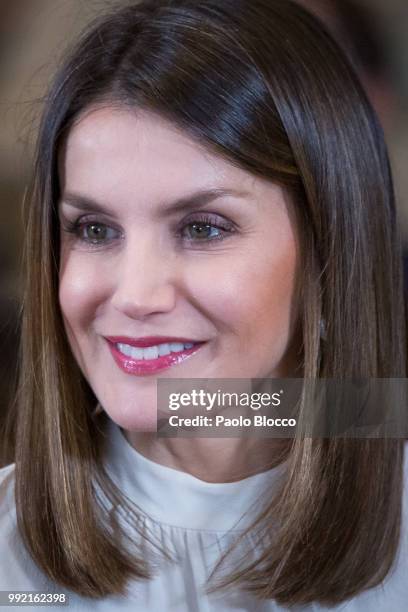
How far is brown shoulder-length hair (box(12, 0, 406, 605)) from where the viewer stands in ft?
2.32

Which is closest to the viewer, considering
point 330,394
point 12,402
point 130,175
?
point 130,175

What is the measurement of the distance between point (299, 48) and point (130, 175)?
0.21m

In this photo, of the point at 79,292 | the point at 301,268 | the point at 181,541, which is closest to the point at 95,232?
the point at 79,292

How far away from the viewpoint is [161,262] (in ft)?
2.32

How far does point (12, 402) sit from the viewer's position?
3.01 feet

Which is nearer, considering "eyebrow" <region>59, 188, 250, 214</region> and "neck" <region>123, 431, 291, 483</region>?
"eyebrow" <region>59, 188, 250, 214</region>

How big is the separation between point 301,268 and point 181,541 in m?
0.30

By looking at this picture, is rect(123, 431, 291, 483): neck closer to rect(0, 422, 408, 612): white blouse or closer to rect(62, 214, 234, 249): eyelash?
rect(0, 422, 408, 612): white blouse

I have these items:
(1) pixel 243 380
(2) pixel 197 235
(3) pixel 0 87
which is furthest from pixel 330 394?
(3) pixel 0 87

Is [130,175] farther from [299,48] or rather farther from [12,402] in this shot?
[12,402]

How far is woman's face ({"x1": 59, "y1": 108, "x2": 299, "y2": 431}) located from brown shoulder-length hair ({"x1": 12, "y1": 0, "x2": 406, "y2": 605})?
2cm

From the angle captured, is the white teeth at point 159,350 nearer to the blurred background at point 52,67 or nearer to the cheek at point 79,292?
the cheek at point 79,292

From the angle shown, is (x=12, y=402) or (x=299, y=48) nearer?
(x=299, y=48)

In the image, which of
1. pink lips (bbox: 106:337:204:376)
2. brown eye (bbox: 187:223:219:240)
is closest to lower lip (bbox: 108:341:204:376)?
pink lips (bbox: 106:337:204:376)
